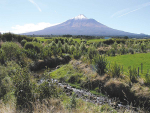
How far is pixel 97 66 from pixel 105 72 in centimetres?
73

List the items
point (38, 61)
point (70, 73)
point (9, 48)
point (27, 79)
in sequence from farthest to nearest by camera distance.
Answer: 1. point (38, 61)
2. point (9, 48)
3. point (70, 73)
4. point (27, 79)

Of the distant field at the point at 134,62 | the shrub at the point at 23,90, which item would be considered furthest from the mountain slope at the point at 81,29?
the shrub at the point at 23,90

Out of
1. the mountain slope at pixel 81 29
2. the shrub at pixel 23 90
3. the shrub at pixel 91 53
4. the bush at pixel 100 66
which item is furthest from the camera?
the mountain slope at pixel 81 29

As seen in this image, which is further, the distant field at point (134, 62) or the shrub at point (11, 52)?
the shrub at point (11, 52)

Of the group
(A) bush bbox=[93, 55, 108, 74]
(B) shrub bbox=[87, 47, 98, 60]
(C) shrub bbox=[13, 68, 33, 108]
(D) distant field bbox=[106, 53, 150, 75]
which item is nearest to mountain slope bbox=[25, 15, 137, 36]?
(B) shrub bbox=[87, 47, 98, 60]

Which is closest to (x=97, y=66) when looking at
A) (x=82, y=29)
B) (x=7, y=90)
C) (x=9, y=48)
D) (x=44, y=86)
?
(x=44, y=86)

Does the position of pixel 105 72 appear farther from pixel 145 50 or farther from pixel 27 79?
pixel 145 50

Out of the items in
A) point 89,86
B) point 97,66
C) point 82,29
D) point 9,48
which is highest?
point 82,29

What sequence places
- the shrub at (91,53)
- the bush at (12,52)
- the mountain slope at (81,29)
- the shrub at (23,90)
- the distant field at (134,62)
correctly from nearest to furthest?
the shrub at (23,90) → the distant field at (134,62) → the bush at (12,52) → the shrub at (91,53) → the mountain slope at (81,29)

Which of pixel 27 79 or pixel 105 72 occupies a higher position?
pixel 27 79

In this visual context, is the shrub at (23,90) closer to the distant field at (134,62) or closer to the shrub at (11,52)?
the distant field at (134,62)

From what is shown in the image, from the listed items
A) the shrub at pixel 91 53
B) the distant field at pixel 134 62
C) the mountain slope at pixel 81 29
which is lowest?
the distant field at pixel 134 62

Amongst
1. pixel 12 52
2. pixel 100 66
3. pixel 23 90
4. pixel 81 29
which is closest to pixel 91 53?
pixel 100 66

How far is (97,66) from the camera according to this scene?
836 centimetres
